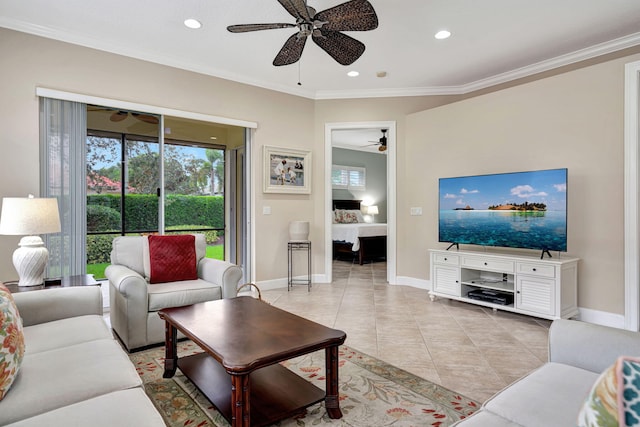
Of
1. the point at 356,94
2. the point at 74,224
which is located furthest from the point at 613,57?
the point at 74,224

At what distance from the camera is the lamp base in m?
2.59

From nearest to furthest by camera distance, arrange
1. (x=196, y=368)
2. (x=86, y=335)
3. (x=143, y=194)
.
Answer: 1. (x=86, y=335)
2. (x=196, y=368)
3. (x=143, y=194)

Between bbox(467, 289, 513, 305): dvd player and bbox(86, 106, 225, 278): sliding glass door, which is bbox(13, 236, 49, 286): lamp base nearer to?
bbox(86, 106, 225, 278): sliding glass door

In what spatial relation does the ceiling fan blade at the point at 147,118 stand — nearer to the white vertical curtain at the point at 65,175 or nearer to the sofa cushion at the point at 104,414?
the white vertical curtain at the point at 65,175

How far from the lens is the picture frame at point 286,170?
511cm

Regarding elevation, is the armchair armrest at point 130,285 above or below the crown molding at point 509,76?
below

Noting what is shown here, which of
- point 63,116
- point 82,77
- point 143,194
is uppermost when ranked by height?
point 82,77

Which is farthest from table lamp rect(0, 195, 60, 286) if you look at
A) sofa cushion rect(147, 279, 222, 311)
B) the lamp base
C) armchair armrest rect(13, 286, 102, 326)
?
sofa cushion rect(147, 279, 222, 311)

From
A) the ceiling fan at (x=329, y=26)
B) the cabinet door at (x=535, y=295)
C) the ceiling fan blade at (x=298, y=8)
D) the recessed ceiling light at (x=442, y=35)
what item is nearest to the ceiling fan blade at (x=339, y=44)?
the ceiling fan at (x=329, y=26)

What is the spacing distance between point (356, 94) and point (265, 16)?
2.35m

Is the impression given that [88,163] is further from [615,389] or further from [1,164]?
[615,389]

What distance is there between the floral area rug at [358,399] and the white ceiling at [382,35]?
296cm

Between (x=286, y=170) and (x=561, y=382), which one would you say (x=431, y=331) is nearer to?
(x=561, y=382)

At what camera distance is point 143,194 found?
4184mm
